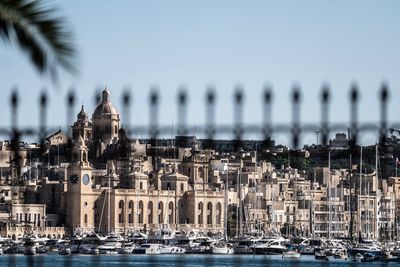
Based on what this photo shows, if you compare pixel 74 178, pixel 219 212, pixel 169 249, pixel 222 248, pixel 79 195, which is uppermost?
pixel 74 178

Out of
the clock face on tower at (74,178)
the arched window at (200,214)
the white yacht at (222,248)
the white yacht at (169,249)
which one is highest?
the clock face on tower at (74,178)

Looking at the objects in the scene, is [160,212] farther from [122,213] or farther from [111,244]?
[111,244]

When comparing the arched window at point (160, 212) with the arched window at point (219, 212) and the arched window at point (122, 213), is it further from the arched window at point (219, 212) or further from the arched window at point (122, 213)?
the arched window at point (219, 212)

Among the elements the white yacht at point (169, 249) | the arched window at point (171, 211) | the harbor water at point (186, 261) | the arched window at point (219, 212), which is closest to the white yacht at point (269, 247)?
the harbor water at point (186, 261)

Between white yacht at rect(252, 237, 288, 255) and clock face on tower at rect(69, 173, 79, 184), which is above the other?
clock face on tower at rect(69, 173, 79, 184)

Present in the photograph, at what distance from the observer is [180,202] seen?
98438 millimetres

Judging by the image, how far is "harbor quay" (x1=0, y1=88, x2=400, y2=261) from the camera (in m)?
85.1

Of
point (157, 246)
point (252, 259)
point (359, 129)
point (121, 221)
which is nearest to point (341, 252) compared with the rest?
point (252, 259)

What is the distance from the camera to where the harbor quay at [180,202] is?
85.1 m

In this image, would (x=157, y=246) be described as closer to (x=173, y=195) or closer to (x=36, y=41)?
(x=173, y=195)

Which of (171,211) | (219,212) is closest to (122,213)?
(171,211)

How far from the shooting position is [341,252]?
237 feet

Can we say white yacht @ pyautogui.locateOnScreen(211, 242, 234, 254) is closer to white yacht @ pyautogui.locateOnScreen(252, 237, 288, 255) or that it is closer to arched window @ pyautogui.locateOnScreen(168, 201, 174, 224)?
white yacht @ pyautogui.locateOnScreen(252, 237, 288, 255)

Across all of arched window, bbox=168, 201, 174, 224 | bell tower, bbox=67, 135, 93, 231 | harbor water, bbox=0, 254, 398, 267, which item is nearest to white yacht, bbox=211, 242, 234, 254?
harbor water, bbox=0, 254, 398, 267
